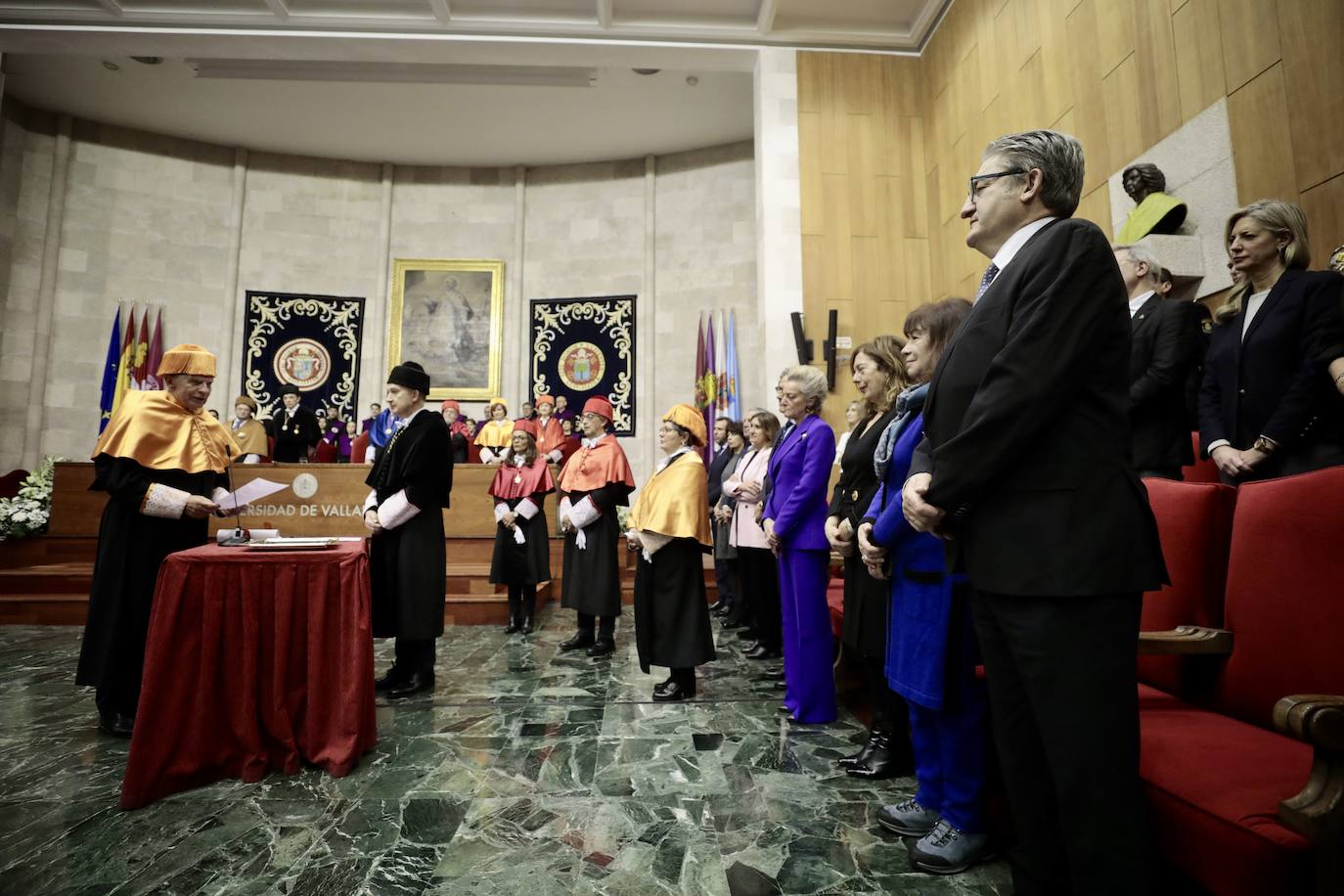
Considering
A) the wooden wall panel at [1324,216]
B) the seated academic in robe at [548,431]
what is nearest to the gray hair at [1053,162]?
the wooden wall panel at [1324,216]

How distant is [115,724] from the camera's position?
3.02 m

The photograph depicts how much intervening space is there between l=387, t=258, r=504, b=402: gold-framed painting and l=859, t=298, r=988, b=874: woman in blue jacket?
952 centimetres

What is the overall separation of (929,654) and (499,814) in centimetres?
152

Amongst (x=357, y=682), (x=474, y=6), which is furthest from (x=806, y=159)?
(x=357, y=682)

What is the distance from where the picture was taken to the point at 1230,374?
253cm

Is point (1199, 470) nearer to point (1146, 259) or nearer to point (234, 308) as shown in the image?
point (1146, 259)

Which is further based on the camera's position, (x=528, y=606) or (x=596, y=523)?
(x=528, y=606)

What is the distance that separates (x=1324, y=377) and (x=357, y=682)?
12.1 ft

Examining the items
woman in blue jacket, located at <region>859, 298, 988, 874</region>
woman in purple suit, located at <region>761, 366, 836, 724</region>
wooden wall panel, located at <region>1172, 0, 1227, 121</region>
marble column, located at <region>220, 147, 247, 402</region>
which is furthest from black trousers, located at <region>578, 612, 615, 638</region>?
marble column, located at <region>220, 147, 247, 402</region>

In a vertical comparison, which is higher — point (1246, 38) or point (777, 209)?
point (777, 209)

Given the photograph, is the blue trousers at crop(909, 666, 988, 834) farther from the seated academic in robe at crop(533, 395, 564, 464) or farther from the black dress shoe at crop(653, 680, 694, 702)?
the seated academic in robe at crop(533, 395, 564, 464)

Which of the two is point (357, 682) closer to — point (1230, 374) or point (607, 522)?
point (607, 522)

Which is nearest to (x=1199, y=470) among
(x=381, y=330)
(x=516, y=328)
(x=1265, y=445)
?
(x=1265, y=445)

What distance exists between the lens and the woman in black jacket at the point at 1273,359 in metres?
2.23
